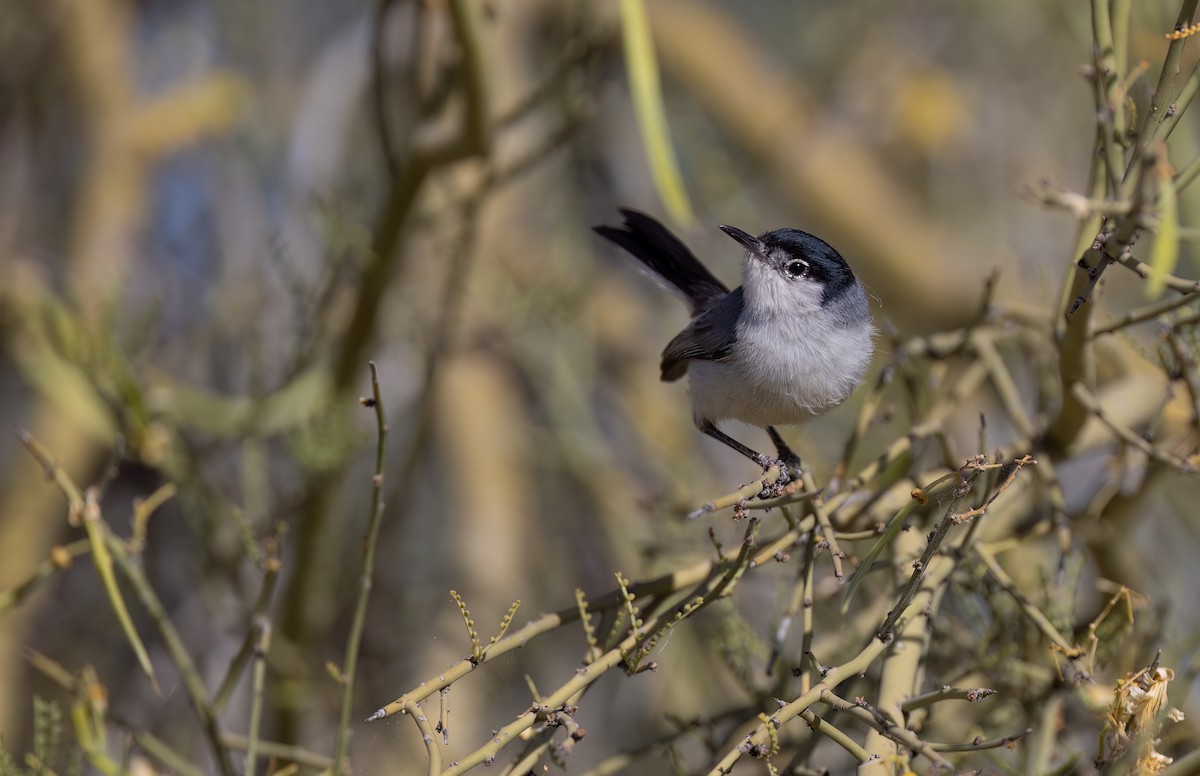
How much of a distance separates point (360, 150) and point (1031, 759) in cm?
351

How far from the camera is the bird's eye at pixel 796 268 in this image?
234cm

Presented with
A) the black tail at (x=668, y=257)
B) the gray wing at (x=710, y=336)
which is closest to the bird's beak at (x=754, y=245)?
the gray wing at (x=710, y=336)

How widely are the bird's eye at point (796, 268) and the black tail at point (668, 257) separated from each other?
57cm

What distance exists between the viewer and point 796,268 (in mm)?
2359

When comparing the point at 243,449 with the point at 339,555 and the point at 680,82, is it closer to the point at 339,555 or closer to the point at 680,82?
the point at 339,555

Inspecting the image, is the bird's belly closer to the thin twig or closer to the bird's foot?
the bird's foot

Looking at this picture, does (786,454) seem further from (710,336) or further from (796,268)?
(796,268)

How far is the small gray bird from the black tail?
35cm

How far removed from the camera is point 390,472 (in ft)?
13.1

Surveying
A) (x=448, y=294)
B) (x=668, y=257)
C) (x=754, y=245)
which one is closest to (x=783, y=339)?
(x=754, y=245)

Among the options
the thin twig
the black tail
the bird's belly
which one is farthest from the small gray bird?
the thin twig

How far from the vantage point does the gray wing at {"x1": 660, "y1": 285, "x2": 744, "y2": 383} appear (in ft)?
8.07

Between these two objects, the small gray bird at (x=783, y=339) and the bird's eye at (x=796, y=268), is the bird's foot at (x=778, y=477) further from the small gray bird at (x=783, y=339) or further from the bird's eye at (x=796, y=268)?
the bird's eye at (x=796, y=268)

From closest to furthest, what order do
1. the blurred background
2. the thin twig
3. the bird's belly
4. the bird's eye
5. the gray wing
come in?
the thin twig, the bird's belly, the bird's eye, the gray wing, the blurred background
